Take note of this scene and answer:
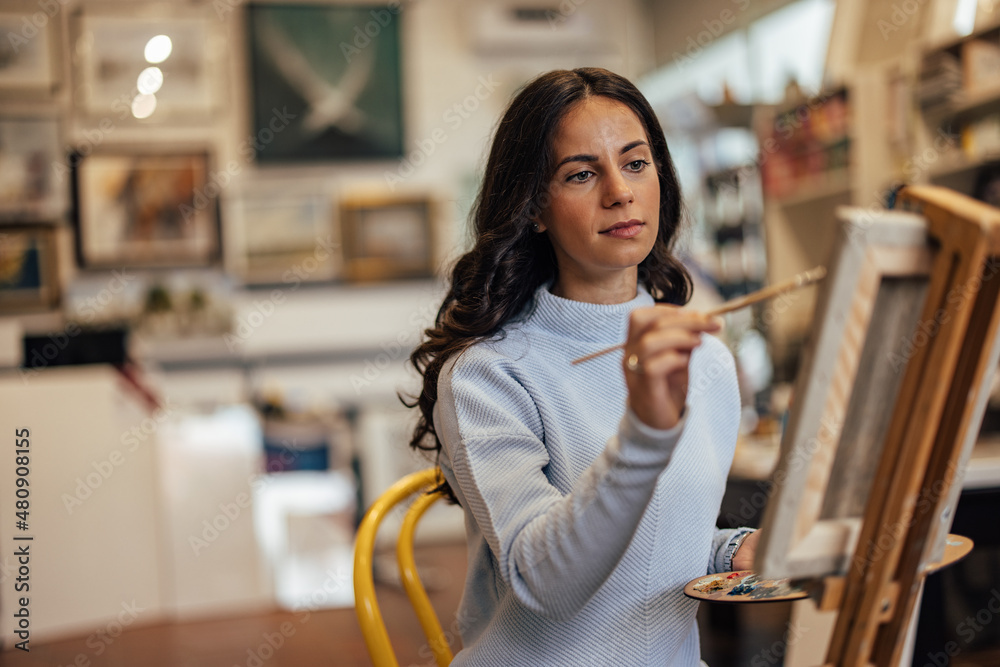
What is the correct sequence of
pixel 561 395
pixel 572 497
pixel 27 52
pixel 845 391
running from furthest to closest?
pixel 27 52 < pixel 561 395 < pixel 572 497 < pixel 845 391

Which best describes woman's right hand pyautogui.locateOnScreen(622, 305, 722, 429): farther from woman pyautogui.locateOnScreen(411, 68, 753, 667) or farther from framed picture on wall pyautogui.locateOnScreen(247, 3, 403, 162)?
framed picture on wall pyautogui.locateOnScreen(247, 3, 403, 162)

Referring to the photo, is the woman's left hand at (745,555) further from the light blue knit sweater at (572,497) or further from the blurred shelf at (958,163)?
the blurred shelf at (958,163)

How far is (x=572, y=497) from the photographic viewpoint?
35.3 inches

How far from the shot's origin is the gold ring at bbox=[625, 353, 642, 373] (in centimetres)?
82

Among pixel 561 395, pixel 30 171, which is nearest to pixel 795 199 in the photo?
pixel 561 395

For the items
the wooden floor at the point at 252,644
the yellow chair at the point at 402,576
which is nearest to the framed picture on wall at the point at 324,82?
the wooden floor at the point at 252,644

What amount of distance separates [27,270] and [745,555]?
5062 millimetres

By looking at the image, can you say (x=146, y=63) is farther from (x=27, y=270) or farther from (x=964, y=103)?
(x=964, y=103)

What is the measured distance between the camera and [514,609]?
3.69ft

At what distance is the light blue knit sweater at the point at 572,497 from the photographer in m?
0.90

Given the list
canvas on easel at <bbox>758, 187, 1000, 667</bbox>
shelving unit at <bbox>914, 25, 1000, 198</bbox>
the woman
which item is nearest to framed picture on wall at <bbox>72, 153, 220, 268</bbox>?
shelving unit at <bbox>914, 25, 1000, 198</bbox>

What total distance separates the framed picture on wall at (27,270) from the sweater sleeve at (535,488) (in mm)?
4802

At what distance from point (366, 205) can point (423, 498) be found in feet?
14.2

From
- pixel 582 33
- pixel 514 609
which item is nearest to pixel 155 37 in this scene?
pixel 582 33
